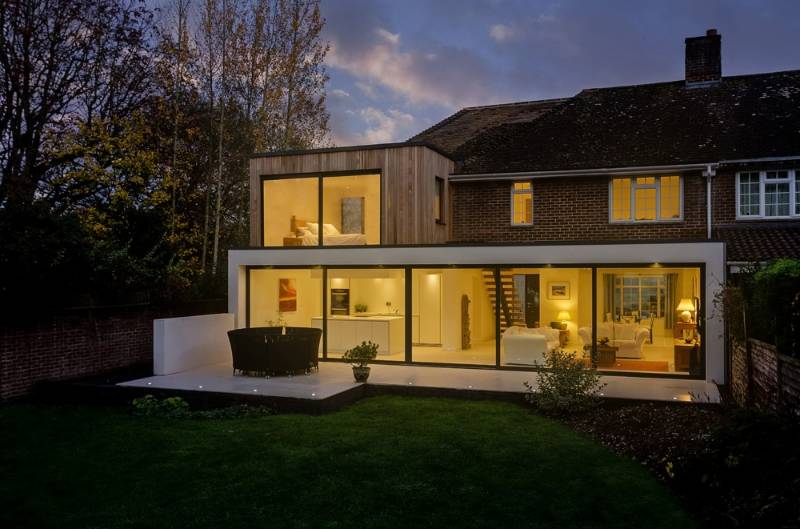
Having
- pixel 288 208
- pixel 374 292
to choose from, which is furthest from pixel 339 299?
pixel 288 208

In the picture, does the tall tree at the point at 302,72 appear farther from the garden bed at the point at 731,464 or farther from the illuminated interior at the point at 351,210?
the garden bed at the point at 731,464

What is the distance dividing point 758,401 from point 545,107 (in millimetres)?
16344

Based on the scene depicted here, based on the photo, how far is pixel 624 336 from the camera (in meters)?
15.4

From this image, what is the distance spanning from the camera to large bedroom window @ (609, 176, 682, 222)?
55.9 ft

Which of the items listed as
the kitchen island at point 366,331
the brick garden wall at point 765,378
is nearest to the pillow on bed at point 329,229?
the kitchen island at point 366,331

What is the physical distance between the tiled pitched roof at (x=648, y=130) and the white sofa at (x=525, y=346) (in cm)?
522

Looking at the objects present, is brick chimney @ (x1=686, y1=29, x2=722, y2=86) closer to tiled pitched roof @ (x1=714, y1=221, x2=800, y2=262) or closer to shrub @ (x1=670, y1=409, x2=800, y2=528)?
tiled pitched roof @ (x1=714, y1=221, x2=800, y2=262)

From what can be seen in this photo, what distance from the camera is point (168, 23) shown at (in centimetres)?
2109

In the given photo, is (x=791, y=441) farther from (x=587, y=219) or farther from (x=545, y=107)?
(x=545, y=107)

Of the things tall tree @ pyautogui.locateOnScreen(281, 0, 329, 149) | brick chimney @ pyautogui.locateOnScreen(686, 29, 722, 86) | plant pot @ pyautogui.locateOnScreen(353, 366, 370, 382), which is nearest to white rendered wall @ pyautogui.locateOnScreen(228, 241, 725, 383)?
plant pot @ pyautogui.locateOnScreen(353, 366, 370, 382)

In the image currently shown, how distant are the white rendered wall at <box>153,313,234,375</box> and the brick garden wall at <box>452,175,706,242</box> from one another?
6960mm

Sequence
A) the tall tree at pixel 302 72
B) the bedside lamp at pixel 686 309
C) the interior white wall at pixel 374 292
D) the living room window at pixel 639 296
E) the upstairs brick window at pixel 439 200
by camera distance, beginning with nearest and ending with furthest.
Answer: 1. the bedside lamp at pixel 686 309
2. the interior white wall at pixel 374 292
3. the upstairs brick window at pixel 439 200
4. the living room window at pixel 639 296
5. the tall tree at pixel 302 72

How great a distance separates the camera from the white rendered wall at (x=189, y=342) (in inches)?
557

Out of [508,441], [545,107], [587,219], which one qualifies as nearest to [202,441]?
[508,441]
